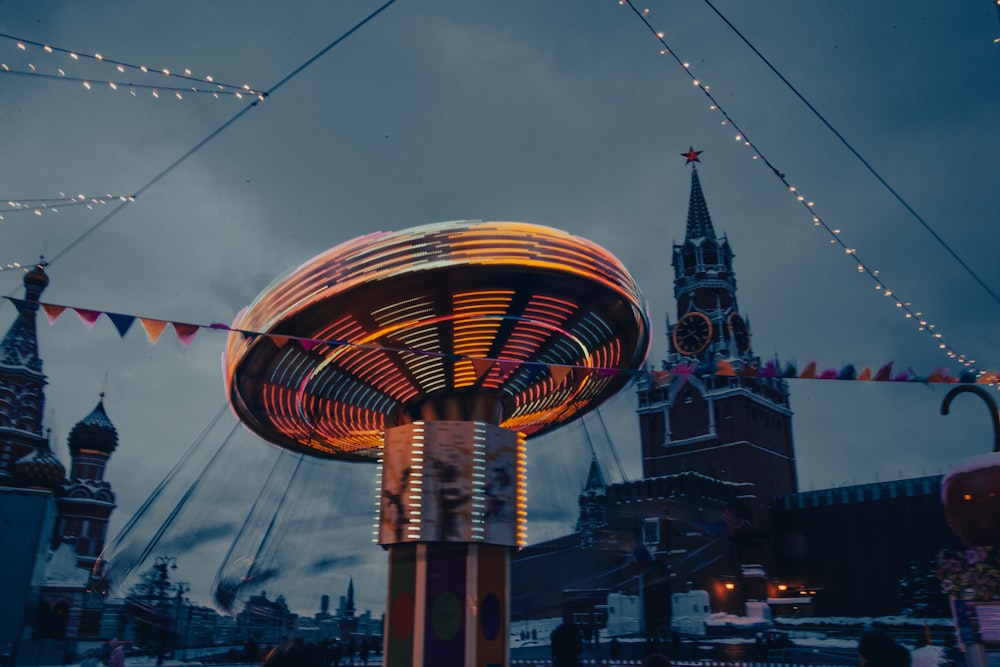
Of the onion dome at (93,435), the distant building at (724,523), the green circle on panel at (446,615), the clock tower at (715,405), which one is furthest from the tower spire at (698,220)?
the green circle on panel at (446,615)

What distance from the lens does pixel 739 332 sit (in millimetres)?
68000

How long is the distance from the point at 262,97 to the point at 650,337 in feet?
32.8

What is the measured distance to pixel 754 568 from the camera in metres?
56.9

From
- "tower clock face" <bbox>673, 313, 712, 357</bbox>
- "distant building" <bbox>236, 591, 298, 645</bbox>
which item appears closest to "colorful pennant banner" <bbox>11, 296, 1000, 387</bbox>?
"distant building" <bbox>236, 591, 298, 645</bbox>

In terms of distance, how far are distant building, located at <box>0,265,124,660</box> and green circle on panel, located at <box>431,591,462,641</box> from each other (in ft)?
60.2

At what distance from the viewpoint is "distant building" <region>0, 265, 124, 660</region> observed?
114 feet

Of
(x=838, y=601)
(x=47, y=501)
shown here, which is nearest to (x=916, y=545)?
(x=838, y=601)

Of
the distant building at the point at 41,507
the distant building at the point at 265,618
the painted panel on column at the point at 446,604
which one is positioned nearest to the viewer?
the painted panel on column at the point at 446,604

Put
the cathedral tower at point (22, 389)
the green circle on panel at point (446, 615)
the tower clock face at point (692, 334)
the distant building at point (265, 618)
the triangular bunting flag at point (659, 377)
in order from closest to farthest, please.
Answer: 1. the triangular bunting flag at point (659, 377)
2. the green circle on panel at point (446, 615)
3. the distant building at point (265, 618)
4. the cathedral tower at point (22, 389)
5. the tower clock face at point (692, 334)

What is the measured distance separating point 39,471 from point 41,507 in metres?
6.91

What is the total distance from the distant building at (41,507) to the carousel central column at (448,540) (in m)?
17.8

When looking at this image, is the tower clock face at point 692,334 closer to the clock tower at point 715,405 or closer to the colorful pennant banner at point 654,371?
Result: the clock tower at point 715,405

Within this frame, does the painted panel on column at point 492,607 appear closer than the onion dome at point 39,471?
Yes

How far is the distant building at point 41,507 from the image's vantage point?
34719 millimetres
